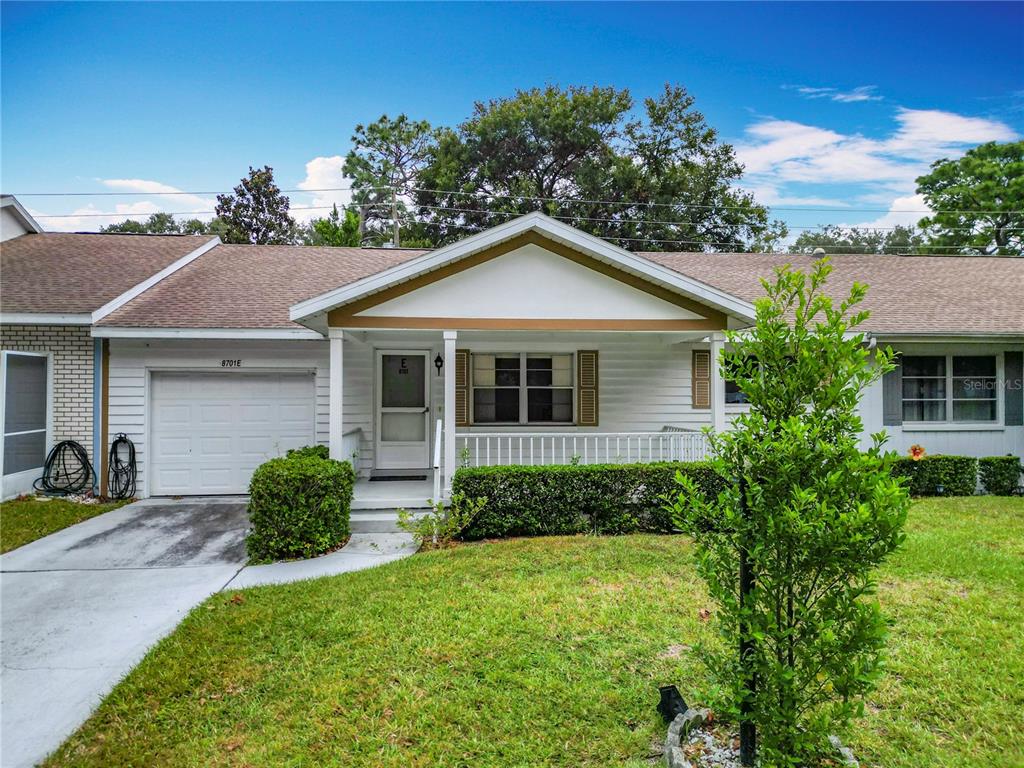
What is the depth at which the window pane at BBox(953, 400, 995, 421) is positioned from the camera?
10922 millimetres

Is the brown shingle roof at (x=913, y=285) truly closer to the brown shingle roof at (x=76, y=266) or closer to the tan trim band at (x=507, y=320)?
the tan trim band at (x=507, y=320)

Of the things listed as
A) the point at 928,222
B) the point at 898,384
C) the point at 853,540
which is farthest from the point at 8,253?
the point at 928,222

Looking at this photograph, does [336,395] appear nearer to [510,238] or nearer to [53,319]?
[510,238]

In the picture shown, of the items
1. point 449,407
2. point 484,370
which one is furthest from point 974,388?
point 449,407

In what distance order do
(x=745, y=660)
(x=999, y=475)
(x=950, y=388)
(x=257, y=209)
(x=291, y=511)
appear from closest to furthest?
(x=745, y=660) < (x=291, y=511) < (x=999, y=475) < (x=950, y=388) < (x=257, y=209)

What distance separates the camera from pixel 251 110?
67.9ft

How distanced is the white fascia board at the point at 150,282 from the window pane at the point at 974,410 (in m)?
15.3

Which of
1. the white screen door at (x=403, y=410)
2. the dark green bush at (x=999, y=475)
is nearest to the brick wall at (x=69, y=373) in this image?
the white screen door at (x=403, y=410)

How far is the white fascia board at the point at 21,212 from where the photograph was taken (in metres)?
12.0

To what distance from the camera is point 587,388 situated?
10.3 m

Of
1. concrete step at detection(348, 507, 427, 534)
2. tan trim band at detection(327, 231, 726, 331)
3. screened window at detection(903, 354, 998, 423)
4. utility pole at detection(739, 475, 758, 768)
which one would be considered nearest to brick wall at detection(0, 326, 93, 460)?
tan trim band at detection(327, 231, 726, 331)

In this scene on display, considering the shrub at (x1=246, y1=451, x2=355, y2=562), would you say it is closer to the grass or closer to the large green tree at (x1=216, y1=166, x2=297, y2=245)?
the grass

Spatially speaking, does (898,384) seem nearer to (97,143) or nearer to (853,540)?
(853,540)

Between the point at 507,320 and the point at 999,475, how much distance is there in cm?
949
